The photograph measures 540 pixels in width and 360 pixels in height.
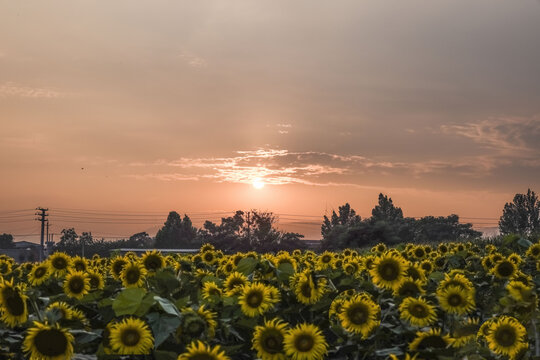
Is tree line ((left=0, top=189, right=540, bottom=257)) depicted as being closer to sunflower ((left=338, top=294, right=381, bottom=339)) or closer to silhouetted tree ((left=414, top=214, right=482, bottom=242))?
silhouetted tree ((left=414, top=214, right=482, bottom=242))

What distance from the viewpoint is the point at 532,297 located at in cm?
394

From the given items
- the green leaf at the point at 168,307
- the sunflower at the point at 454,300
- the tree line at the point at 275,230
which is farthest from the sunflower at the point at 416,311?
the tree line at the point at 275,230

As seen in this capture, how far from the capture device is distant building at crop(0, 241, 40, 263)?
493 ft

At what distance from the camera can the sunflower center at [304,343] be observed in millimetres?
3902

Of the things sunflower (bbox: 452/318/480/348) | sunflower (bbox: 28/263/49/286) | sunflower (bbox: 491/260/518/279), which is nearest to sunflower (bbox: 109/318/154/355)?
sunflower (bbox: 452/318/480/348)

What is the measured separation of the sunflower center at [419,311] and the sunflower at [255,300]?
3.48ft

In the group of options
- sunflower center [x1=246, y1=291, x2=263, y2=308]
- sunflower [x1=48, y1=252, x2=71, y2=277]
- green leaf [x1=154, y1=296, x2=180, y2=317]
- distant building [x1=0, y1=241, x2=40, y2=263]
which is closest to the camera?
green leaf [x1=154, y1=296, x2=180, y2=317]

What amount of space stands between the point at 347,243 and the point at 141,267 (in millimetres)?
62797

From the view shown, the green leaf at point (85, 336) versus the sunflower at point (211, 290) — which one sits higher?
the sunflower at point (211, 290)

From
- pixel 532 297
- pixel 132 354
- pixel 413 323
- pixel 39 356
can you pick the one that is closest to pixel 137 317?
pixel 132 354

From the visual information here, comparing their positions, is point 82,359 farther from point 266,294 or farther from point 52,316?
point 266,294

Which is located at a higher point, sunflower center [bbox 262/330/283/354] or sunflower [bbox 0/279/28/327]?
sunflower [bbox 0/279/28/327]

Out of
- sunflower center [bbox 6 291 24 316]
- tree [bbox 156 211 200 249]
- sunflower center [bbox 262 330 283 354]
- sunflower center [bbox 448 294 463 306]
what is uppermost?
sunflower center [bbox 6 291 24 316]

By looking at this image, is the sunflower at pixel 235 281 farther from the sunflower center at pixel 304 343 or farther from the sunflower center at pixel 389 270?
the sunflower center at pixel 304 343
